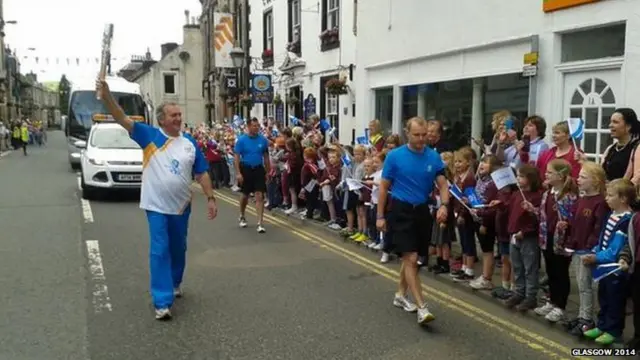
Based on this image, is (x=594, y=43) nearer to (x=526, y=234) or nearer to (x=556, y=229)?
(x=526, y=234)

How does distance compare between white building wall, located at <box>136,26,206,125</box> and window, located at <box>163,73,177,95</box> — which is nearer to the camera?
white building wall, located at <box>136,26,206,125</box>

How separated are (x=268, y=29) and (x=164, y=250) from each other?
19684mm

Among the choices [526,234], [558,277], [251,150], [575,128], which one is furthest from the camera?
[251,150]

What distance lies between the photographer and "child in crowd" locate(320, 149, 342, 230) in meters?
9.91

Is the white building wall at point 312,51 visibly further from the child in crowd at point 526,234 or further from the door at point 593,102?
the child in crowd at point 526,234

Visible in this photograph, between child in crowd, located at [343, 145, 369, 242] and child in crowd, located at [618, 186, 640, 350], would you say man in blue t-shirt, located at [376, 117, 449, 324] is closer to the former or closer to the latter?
child in crowd, located at [618, 186, 640, 350]

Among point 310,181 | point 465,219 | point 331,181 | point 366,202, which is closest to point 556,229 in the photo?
point 465,219

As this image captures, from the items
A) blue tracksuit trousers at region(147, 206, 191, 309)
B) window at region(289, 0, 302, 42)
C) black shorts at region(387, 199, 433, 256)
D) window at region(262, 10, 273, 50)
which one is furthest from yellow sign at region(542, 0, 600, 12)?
window at region(262, 10, 273, 50)

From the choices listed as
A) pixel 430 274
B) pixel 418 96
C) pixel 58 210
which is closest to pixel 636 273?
pixel 430 274

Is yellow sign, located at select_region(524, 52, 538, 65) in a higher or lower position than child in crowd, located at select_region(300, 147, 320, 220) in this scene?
higher

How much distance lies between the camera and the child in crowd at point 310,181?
1059 cm

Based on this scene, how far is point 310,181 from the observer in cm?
1071

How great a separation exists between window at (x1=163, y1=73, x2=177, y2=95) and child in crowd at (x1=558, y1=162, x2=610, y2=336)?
48.0 metres

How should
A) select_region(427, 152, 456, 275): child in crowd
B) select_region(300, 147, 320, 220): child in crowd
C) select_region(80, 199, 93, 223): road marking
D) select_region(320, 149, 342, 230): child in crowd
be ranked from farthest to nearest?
select_region(80, 199, 93, 223): road marking < select_region(300, 147, 320, 220): child in crowd < select_region(320, 149, 342, 230): child in crowd < select_region(427, 152, 456, 275): child in crowd
